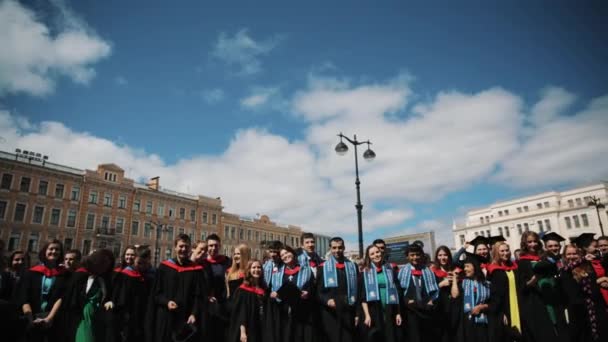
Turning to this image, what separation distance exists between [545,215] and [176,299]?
269 ft

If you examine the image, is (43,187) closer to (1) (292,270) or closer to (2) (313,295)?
(1) (292,270)

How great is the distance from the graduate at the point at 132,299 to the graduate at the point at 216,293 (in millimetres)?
1172

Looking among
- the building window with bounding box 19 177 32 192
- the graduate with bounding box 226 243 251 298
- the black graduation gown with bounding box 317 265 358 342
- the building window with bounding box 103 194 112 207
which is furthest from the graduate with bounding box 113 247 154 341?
the building window with bounding box 103 194 112 207

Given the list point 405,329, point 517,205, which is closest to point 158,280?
point 405,329

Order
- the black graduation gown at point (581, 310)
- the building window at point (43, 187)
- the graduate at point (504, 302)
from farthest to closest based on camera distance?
the building window at point (43, 187)
the graduate at point (504, 302)
the black graduation gown at point (581, 310)

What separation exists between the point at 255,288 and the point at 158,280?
150 centimetres

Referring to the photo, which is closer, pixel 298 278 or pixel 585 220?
pixel 298 278

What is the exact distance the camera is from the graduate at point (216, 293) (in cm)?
604

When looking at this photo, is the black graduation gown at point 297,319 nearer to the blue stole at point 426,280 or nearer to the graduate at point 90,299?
the blue stole at point 426,280

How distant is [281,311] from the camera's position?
250 inches

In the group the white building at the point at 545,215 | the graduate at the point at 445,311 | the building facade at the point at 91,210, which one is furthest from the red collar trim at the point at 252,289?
the white building at the point at 545,215

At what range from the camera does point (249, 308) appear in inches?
222

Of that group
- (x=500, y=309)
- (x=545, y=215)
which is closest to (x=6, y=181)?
(x=500, y=309)

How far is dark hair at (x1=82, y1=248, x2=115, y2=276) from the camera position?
532 centimetres
